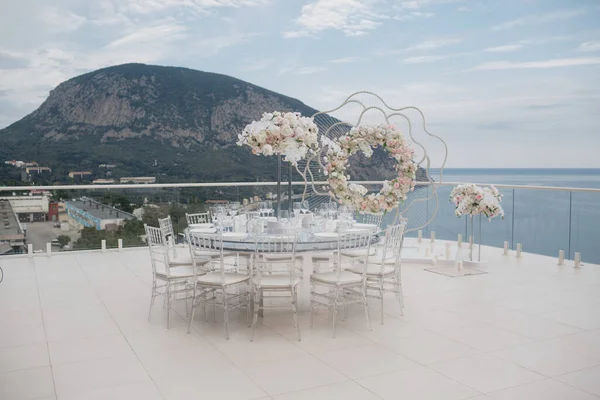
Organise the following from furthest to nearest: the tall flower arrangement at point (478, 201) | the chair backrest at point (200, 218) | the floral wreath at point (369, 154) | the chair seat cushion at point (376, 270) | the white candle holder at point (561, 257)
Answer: the white candle holder at point (561, 257) < the tall flower arrangement at point (478, 201) < the chair backrest at point (200, 218) < the floral wreath at point (369, 154) < the chair seat cushion at point (376, 270)

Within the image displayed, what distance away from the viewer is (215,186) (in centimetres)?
861

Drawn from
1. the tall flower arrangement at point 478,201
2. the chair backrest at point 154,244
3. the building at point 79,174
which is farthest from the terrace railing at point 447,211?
the chair backrest at point 154,244

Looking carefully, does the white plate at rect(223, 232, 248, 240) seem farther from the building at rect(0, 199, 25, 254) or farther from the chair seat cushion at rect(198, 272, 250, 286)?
the building at rect(0, 199, 25, 254)

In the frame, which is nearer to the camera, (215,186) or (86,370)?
(86,370)

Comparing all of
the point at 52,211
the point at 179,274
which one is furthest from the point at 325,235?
the point at 52,211

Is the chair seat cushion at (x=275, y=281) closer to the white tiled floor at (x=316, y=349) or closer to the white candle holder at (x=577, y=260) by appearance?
the white tiled floor at (x=316, y=349)

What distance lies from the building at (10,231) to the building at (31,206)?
0.22 ft

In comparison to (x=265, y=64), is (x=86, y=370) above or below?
below

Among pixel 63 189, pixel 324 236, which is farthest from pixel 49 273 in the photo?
pixel 324 236

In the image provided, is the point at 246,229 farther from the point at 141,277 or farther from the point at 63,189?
the point at 63,189

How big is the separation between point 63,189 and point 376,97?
15.8 feet

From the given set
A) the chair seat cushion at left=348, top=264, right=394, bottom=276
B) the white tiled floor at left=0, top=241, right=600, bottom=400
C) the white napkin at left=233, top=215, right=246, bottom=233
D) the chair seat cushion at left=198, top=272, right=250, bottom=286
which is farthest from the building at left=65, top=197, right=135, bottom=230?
the chair seat cushion at left=348, top=264, right=394, bottom=276

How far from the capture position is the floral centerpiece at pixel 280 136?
4785mm

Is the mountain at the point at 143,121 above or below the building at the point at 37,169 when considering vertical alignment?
above
